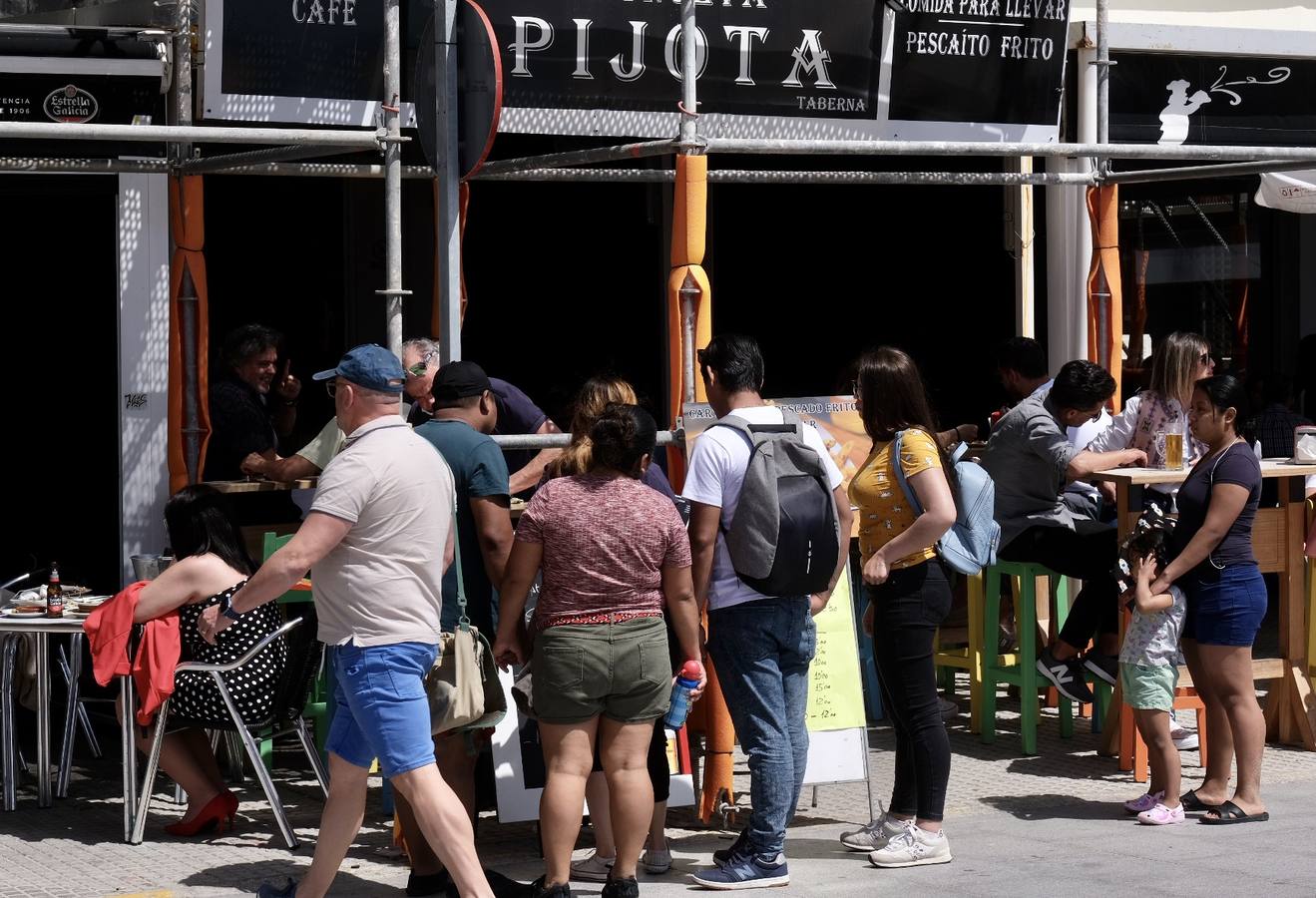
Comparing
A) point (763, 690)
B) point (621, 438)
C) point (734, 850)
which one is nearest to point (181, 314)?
point (621, 438)

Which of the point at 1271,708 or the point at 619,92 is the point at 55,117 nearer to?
the point at 619,92

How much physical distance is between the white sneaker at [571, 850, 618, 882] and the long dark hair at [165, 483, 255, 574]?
4.99 ft

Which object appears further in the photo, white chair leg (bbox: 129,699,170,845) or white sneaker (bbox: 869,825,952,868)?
white chair leg (bbox: 129,699,170,845)

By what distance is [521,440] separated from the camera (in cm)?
A: 613

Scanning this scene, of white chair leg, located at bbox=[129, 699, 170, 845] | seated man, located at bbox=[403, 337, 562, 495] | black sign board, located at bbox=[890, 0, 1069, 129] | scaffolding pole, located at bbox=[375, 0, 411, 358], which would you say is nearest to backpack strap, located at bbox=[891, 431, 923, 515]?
scaffolding pole, located at bbox=[375, 0, 411, 358]

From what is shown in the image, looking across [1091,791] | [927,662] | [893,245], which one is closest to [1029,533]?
[1091,791]

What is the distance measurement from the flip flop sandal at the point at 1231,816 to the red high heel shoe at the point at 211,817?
3.38m

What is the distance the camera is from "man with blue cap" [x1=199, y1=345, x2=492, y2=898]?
15.9 feet

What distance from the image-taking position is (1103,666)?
7352mm

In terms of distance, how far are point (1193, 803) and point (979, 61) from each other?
11.7 ft

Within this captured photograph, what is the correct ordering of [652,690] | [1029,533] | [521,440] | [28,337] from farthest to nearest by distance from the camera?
[28,337] → [1029,533] → [521,440] → [652,690]

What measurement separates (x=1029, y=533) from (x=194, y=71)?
3.99m

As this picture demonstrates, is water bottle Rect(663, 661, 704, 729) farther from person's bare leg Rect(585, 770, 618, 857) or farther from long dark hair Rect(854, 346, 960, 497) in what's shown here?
long dark hair Rect(854, 346, 960, 497)

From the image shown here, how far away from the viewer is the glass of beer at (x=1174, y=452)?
23.4 feet
